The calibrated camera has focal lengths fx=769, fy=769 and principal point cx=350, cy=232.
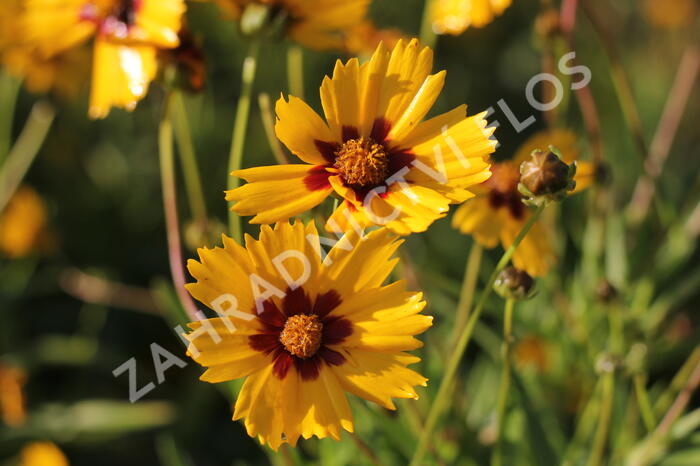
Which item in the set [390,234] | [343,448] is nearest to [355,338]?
[390,234]

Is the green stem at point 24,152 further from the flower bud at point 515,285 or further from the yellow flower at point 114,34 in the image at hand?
the flower bud at point 515,285

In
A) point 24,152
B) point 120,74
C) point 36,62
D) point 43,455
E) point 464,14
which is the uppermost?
point 464,14

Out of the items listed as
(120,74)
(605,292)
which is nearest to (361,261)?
(605,292)

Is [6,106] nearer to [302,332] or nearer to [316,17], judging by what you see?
[316,17]

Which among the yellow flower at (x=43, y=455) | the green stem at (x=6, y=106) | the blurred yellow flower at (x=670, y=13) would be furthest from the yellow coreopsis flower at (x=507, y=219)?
the blurred yellow flower at (x=670, y=13)

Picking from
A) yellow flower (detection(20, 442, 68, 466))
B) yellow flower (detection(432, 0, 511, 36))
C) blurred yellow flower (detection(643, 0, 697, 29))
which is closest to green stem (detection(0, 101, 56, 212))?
yellow flower (detection(20, 442, 68, 466))

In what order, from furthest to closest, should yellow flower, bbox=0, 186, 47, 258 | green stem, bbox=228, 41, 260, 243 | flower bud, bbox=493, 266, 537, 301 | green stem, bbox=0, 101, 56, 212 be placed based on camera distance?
yellow flower, bbox=0, 186, 47, 258
green stem, bbox=0, 101, 56, 212
green stem, bbox=228, 41, 260, 243
flower bud, bbox=493, 266, 537, 301

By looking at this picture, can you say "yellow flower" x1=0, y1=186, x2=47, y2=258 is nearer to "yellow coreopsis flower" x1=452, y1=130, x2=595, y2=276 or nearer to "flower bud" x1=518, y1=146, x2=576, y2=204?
"yellow coreopsis flower" x1=452, y1=130, x2=595, y2=276

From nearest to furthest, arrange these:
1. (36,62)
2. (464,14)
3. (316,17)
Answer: (316,17)
(464,14)
(36,62)
